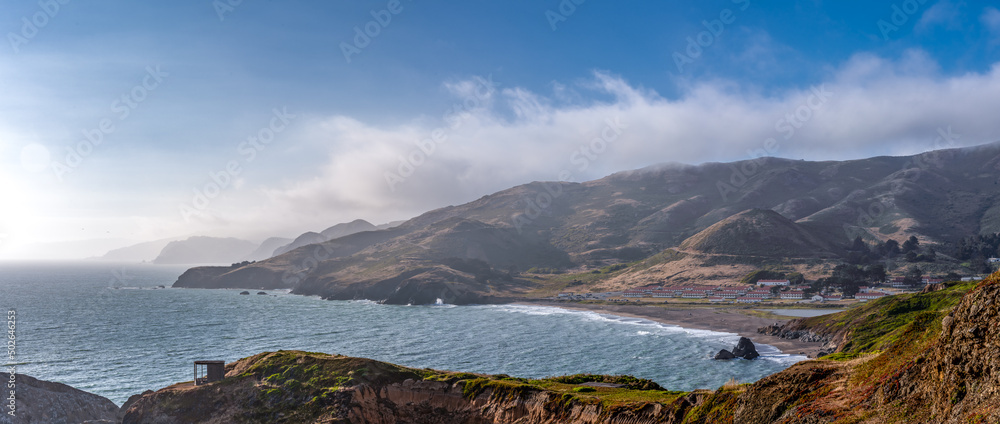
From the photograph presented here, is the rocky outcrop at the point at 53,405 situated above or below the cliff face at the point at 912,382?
below

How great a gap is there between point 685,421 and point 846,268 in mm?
204446

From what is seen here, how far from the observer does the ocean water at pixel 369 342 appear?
78125 mm

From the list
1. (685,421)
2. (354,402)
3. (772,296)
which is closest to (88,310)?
(354,402)

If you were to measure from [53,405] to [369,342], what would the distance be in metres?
59.3

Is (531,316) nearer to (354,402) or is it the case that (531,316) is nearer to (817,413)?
(354,402)

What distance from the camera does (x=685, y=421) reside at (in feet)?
97.8

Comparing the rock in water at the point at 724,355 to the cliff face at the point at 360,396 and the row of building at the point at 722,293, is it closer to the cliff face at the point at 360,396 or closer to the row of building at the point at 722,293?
the cliff face at the point at 360,396

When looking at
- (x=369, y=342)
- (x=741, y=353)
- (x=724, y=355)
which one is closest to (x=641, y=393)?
(x=724, y=355)

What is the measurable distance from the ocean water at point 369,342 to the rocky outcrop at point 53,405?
9010mm

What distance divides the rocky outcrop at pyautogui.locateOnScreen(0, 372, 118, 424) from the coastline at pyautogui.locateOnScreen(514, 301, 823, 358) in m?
94.4

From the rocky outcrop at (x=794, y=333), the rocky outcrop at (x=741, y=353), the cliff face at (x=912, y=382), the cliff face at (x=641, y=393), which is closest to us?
the cliff face at (x=912, y=382)

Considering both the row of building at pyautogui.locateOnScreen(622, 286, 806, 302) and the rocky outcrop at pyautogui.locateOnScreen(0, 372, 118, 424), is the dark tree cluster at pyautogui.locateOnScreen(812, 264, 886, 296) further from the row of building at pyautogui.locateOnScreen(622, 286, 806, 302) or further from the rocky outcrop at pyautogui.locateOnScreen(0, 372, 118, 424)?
the rocky outcrop at pyautogui.locateOnScreen(0, 372, 118, 424)

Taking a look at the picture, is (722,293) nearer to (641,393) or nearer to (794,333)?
(794,333)

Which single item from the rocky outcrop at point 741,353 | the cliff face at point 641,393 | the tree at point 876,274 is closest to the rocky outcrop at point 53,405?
the cliff face at point 641,393
